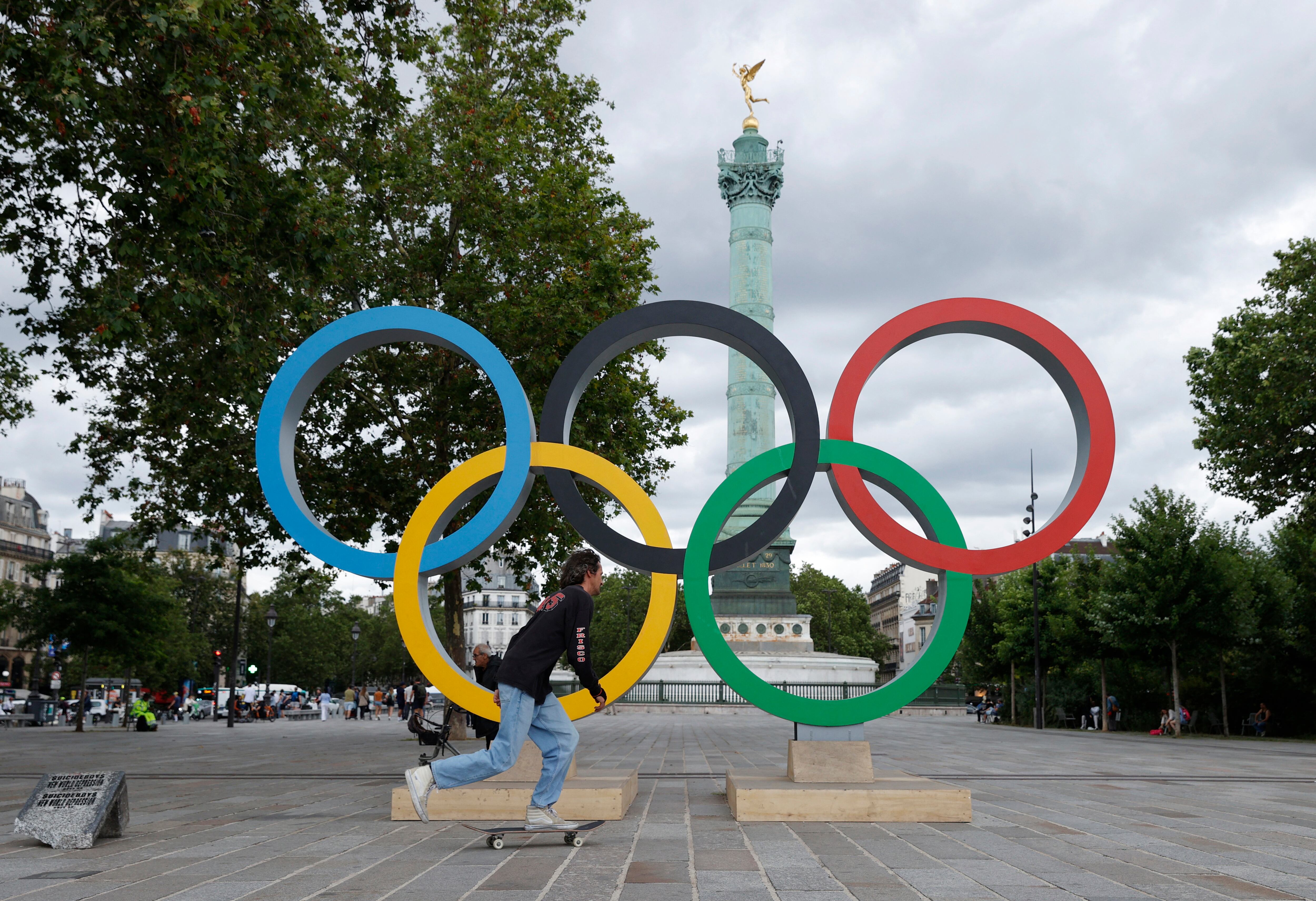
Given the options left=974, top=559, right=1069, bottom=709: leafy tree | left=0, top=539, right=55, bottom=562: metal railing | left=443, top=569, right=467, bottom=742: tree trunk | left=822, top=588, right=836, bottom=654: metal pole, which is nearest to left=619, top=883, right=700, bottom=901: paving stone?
left=443, top=569, right=467, bottom=742: tree trunk

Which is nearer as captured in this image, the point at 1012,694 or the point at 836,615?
the point at 1012,694

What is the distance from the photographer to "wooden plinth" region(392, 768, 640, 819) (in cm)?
873

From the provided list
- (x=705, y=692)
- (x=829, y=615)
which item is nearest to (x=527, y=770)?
(x=705, y=692)

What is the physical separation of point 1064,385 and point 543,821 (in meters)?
6.84

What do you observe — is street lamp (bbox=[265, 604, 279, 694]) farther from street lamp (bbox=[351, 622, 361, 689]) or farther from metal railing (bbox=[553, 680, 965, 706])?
metal railing (bbox=[553, 680, 965, 706])

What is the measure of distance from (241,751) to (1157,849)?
1805 centimetres

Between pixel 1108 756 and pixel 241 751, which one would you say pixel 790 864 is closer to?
pixel 1108 756

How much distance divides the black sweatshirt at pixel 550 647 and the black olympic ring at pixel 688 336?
2.31m

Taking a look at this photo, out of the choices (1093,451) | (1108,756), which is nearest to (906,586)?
(1108,756)

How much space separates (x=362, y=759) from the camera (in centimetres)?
1783

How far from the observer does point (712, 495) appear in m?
9.94

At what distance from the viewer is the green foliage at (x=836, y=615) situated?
86.6 meters

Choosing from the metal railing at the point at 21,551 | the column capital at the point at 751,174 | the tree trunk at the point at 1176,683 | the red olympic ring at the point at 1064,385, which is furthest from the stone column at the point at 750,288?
the metal railing at the point at 21,551

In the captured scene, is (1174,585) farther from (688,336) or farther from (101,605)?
(101,605)
